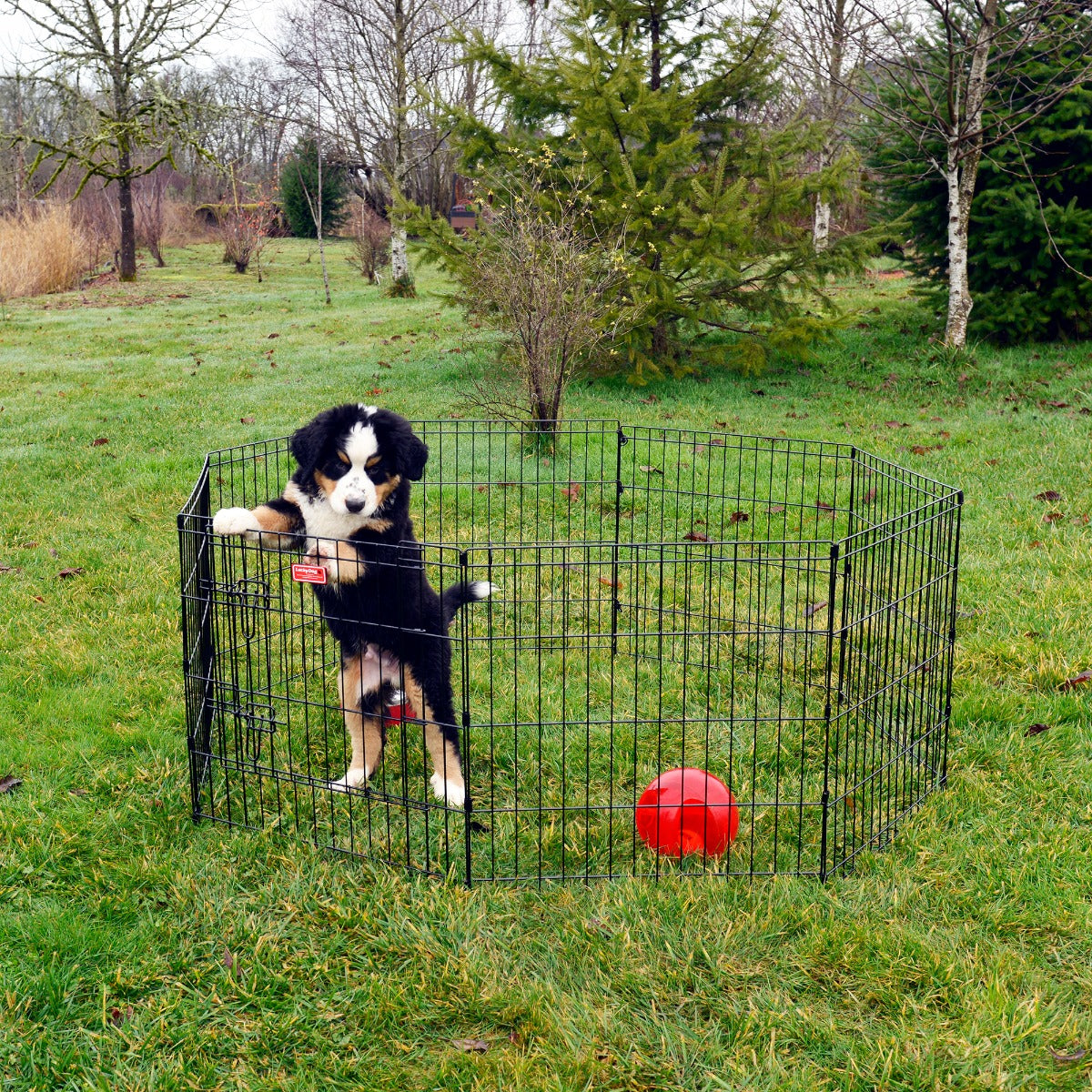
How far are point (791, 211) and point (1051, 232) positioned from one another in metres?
3.07

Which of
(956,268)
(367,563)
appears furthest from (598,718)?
(956,268)

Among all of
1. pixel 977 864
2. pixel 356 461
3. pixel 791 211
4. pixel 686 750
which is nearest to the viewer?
pixel 977 864

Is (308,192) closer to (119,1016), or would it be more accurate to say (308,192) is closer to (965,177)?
(965,177)

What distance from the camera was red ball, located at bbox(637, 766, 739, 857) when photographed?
3529mm

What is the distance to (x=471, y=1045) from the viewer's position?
108 inches

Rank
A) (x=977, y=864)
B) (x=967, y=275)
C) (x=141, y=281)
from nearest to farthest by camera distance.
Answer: (x=977, y=864), (x=967, y=275), (x=141, y=281)

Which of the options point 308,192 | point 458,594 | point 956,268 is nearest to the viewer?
point 458,594

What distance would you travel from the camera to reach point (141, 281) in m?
25.0

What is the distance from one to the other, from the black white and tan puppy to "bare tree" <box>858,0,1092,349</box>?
9224 millimetres

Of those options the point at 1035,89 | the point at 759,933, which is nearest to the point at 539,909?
the point at 759,933

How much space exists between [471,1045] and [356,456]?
80.4 inches

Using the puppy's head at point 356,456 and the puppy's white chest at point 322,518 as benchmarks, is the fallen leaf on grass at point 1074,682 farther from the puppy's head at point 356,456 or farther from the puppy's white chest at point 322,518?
the puppy's white chest at point 322,518

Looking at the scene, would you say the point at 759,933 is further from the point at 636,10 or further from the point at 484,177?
the point at 636,10

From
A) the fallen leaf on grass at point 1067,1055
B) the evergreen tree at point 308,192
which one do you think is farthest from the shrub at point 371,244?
the fallen leaf on grass at point 1067,1055
